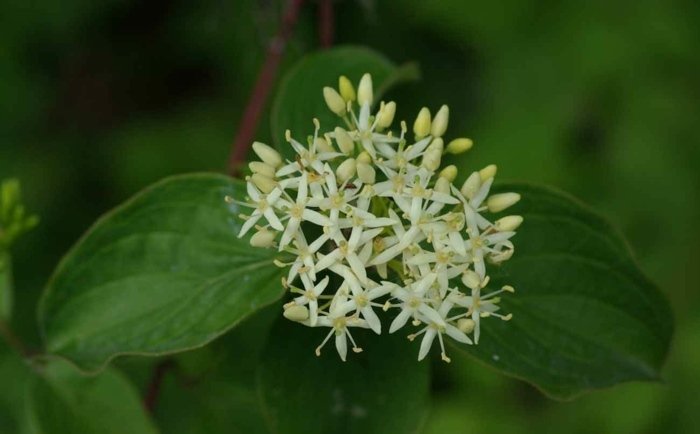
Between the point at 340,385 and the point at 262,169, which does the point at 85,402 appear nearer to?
the point at 340,385

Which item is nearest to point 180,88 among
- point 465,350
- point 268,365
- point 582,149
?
point 582,149

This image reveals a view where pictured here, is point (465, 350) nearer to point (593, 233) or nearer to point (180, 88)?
point (593, 233)

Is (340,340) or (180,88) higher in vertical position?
(340,340)

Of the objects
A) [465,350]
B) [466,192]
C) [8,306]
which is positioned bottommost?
[8,306]

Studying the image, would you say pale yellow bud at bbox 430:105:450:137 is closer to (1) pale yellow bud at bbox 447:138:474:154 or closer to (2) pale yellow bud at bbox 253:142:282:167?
(1) pale yellow bud at bbox 447:138:474:154

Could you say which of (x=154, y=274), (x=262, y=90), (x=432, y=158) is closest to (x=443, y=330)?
(x=432, y=158)

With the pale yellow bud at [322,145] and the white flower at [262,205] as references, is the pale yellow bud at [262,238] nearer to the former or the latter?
the white flower at [262,205]

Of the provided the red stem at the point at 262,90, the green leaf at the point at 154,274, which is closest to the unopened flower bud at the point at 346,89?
the green leaf at the point at 154,274
